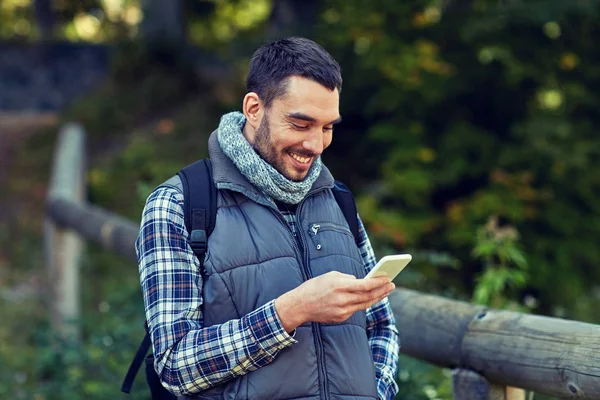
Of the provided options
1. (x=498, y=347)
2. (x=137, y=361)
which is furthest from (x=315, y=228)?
(x=498, y=347)

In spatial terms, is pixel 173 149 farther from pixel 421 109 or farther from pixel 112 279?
pixel 421 109

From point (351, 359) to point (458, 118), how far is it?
5.92m

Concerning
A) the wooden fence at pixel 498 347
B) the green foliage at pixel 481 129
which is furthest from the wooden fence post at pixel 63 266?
the wooden fence at pixel 498 347

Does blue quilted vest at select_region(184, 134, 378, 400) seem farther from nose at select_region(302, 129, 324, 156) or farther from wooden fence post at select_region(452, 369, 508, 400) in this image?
wooden fence post at select_region(452, 369, 508, 400)

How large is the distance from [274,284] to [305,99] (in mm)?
472

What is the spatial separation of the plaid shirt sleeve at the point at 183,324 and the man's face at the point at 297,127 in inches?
10.5

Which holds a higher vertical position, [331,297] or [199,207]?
[199,207]

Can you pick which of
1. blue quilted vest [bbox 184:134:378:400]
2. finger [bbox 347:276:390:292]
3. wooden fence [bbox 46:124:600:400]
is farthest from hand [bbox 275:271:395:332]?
wooden fence [bbox 46:124:600:400]

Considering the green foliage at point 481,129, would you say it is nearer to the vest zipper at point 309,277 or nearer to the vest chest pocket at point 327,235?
the vest chest pocket at point 327,235

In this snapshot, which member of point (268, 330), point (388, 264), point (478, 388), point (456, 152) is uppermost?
point (388, 264)

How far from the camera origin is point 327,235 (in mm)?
2555

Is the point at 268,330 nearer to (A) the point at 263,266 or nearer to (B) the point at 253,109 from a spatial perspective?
(A) the point at 263,266

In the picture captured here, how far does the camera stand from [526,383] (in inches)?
119

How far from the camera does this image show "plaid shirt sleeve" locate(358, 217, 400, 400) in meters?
2.72
